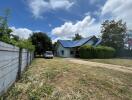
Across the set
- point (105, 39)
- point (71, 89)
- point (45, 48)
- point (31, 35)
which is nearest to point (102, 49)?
point (105, 39)

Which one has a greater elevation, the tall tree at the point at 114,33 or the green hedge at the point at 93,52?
the tall tree at the point at 114,33

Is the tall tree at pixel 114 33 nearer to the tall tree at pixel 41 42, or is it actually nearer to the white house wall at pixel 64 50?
the white house wall at pixel 64 50

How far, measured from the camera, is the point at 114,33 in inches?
1677

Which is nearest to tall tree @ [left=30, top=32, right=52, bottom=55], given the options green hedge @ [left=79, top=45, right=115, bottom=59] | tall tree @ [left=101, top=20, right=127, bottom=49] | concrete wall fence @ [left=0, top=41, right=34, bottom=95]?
green hedge @ [left=79, top=45, right=115, bottom=59]

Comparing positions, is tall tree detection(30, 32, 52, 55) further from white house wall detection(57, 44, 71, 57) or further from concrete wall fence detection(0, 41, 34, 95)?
concrete wall fence detection(0, 41, 34, 95)

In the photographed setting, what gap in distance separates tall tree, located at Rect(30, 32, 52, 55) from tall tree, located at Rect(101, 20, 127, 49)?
44.0ft

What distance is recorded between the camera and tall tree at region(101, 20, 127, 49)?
42062 millimetres

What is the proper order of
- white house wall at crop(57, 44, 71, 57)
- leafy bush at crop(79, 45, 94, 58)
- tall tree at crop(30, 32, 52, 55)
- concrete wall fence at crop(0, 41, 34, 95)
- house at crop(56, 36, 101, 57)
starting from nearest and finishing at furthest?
concrete wall fence at crop(0, 41, 34, 95), leafy bush at crop(79, 45, 94, 58), tall tree at crop(30, 32, 52, 55), house at crop(56, 36, 101, 57), white house wall at crop(57, 44, 71, 57)

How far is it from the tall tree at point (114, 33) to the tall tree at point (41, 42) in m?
13.4

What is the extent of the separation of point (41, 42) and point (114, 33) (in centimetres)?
1729

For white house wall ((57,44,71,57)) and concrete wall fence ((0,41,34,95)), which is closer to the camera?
concrete wall fence ((0,41,34,95))

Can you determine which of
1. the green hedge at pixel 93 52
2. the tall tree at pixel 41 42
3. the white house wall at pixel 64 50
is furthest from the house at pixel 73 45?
the green hedge at pixel 93 52

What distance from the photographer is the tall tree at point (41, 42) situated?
133 ft

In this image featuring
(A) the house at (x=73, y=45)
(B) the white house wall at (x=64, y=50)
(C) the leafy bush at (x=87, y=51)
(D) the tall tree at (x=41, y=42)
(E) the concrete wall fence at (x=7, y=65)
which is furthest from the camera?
(B) the white house wall at (x=64, y=50)
